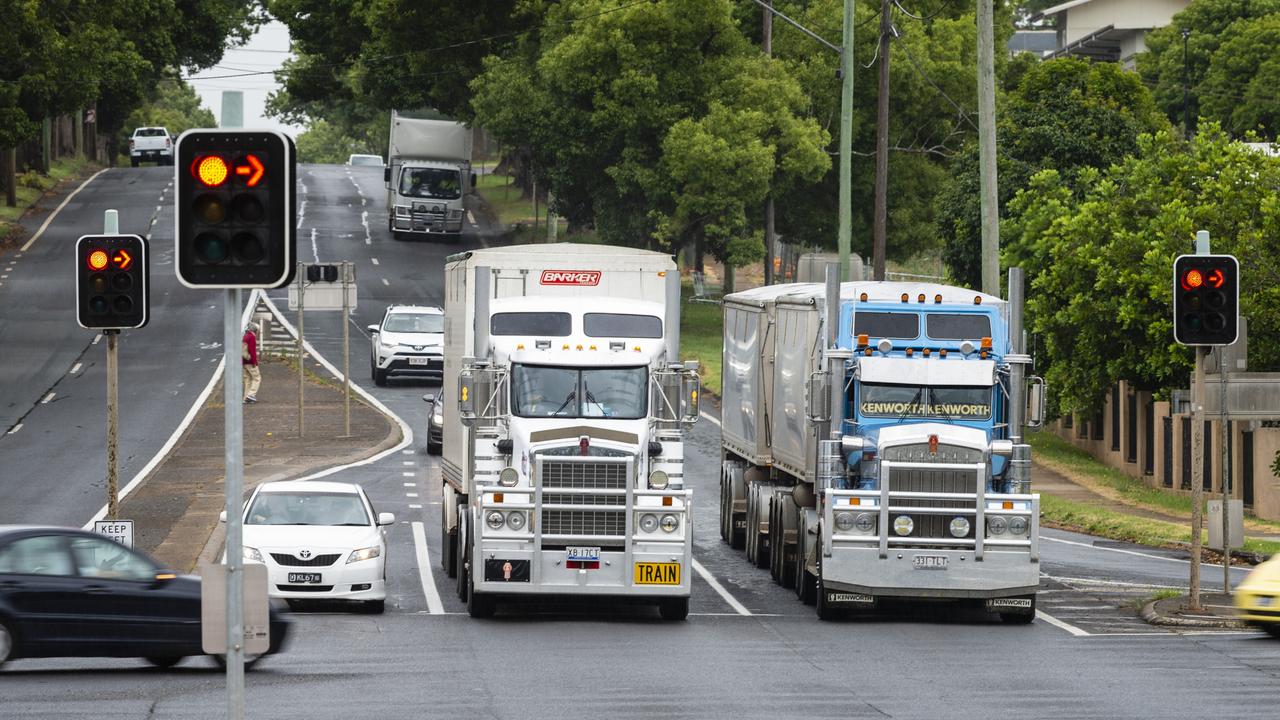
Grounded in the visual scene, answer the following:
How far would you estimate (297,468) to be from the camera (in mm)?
34344

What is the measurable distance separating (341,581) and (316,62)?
57.3 metres

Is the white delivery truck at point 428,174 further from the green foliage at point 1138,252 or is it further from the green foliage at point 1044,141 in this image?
the green foliage at point 1138,252

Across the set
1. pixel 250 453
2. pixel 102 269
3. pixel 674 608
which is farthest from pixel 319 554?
pixel 250 453

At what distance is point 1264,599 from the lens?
19953 millimetres

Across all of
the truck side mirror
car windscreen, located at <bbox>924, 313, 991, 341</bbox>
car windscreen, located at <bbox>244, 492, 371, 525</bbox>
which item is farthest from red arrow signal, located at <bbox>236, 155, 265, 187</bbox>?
car windscreen, located at <bbox>924, 313, 991, 341</bbox>

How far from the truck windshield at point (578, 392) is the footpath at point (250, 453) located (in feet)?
18.0

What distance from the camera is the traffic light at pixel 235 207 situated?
870cm

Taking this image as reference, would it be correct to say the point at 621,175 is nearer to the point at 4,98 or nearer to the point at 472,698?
the point at 4,98

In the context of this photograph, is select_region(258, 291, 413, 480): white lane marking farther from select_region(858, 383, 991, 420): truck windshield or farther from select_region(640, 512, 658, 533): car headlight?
select_region(858, 383, 991, 420): truck windshield

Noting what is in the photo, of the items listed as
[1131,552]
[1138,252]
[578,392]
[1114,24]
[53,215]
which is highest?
[1114,24]

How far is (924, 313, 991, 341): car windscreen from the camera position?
891 inches

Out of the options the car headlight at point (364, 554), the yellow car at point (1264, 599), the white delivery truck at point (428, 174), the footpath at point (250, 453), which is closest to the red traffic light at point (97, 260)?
the car headlight at point (364, 554)

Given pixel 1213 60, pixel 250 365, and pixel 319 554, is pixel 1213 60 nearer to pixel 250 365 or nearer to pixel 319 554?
pixel 250 365

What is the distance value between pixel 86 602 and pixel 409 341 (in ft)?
94.9
